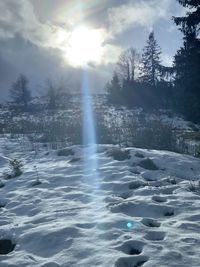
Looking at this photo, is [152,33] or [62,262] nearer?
[62,262]

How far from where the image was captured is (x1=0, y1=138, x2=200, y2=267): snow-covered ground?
4.89 meters

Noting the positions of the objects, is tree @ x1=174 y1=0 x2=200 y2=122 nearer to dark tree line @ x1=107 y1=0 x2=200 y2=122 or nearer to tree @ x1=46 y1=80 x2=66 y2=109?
dark tree line @ x1=107 y1=0 x2=200 y2=122

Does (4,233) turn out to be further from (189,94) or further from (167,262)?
(189,94)

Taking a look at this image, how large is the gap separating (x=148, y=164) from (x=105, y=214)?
3720 millimetres

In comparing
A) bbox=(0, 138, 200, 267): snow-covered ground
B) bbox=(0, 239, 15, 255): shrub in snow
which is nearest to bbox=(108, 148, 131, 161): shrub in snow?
bbox=(0, 138, 200, 267): snow-covered ground

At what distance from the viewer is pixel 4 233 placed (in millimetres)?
5949

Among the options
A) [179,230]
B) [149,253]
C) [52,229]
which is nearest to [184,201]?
[179,230]

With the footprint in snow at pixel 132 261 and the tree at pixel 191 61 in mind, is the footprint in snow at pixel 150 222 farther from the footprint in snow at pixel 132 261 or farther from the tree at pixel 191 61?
the tree at pixel 191 61

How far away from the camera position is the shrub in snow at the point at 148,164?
9.69 m

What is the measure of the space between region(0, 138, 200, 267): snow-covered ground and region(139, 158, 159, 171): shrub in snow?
0.19 feet

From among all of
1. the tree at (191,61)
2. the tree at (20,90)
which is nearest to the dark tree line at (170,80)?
the tree at (191,61)

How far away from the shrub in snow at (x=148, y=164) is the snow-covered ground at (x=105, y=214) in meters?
0.06

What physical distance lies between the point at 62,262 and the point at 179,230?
80.8 inches

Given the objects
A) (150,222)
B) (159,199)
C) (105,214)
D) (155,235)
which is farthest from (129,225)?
(159,199)
